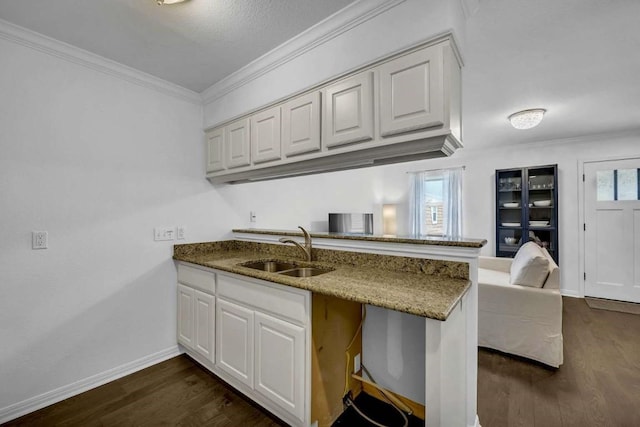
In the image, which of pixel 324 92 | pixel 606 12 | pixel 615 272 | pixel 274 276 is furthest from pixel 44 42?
pixel 615 272

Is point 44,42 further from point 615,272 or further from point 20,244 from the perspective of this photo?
point 615,272

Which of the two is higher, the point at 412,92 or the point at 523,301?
the point at 412,92

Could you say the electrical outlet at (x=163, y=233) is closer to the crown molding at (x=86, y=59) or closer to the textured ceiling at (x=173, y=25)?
the crown molding at (x=86, y=59)

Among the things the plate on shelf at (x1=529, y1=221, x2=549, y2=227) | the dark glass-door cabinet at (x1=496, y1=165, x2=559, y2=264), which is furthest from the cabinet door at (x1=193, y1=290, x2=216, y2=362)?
the plate on shelf at (x1=529, y1=221, x2=549, y2=227)

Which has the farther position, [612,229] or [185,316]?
[612,229]

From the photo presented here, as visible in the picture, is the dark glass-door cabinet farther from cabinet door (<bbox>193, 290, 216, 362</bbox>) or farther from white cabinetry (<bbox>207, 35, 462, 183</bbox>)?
cabinet door (<bbox>193, 290, 216, 362</bbox>)

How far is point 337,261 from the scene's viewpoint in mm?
2098

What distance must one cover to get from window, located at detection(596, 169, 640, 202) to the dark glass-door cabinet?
1.80 feet

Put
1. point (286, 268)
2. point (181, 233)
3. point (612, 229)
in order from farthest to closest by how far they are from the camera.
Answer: point (612, 229) → point (181, 233) → point (286, 268)

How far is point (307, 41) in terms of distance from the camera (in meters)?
1.88

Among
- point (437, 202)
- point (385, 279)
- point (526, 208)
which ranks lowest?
point (385, 279)

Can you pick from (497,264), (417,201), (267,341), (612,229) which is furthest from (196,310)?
(612,229)

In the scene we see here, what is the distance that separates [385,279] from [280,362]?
75 centimetres

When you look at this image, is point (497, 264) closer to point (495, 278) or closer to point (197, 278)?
point (495, 278)
